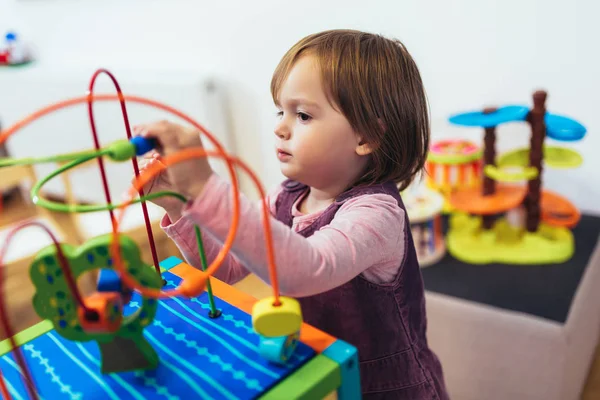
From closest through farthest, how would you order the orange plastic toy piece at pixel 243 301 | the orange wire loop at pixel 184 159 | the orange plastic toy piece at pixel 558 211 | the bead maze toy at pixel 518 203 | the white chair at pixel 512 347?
the orange wire loop at pixel 184 159, the orange plastic toy piece at pixel 243 301, the white chair at pixel 512 347, the bead maze toy at pixel 518 203, the orange plastic toy piece at pixel 558 211

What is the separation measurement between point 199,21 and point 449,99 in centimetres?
89

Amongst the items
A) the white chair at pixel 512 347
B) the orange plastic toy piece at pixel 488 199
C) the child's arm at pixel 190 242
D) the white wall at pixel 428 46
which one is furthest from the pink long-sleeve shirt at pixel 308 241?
the white wall at pixel 428 46

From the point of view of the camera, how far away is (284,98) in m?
0.58

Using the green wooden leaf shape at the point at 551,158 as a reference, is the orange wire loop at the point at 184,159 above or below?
above

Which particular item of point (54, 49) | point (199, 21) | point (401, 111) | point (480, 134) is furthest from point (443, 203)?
point (54, 49)

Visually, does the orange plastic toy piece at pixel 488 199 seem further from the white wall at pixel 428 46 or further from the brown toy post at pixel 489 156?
the white wall at pixel 428 46

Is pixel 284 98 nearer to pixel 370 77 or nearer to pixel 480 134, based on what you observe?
pixel 370 77

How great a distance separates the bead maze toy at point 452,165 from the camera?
1207mm

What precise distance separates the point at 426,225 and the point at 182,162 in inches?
34.7

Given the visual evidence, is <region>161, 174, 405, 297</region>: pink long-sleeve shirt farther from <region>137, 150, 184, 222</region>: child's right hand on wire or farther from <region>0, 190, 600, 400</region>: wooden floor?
<region>0, 190, 600, 400</region>: wooden floor

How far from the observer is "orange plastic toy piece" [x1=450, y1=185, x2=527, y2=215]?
3.81 ft

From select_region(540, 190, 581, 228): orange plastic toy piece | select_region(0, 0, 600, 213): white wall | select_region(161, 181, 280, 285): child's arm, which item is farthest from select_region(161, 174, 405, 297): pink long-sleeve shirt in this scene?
select_region(0, 0, 600, 213): white wall

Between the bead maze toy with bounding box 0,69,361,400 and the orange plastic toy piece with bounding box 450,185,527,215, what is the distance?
0.76 m

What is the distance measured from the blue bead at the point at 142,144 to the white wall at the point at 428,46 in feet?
3.53
